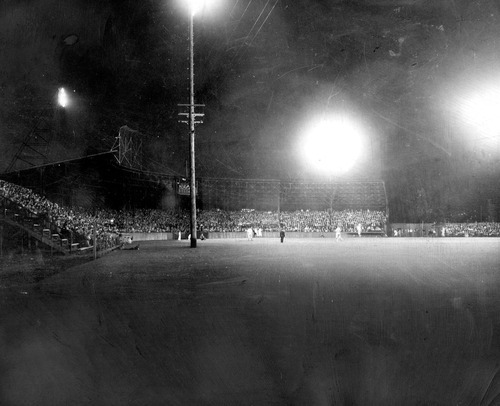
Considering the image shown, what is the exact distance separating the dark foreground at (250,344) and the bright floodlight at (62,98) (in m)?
14.4

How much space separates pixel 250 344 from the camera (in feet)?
13.8

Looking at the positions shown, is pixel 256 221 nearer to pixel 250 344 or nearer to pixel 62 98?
pixel 62 98

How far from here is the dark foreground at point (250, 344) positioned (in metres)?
3.17

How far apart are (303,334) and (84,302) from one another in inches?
144

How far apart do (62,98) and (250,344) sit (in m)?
19.5

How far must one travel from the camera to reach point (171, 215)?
140 ft

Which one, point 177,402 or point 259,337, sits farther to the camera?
point 259,337

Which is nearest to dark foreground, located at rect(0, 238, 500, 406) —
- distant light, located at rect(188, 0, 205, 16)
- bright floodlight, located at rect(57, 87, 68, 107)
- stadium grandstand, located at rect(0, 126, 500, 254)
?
stadium grandstand, located at rect(0, 126, 500, 254)

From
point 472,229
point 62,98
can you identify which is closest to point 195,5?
point 62,98

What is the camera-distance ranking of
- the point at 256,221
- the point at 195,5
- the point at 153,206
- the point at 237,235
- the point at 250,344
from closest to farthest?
the point at 250,344 < the point at 195,5 < the point at 153,206 < the point at 237,235 < the point at 256,221

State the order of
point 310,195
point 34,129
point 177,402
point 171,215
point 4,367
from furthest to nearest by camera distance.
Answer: point 310,195 < point 171,215 < point 34,129 < point 4,367 < point 177,402

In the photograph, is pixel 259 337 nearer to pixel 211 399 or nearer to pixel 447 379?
pixel 211 399

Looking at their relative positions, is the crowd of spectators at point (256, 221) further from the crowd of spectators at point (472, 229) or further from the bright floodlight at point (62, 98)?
the bright floodlight at point (62, 98)

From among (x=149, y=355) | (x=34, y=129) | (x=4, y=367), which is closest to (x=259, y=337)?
(x=149, y=355)
